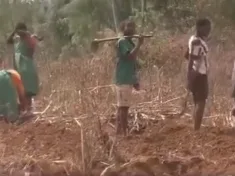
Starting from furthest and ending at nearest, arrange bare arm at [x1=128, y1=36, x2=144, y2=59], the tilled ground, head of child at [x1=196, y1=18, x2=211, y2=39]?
bare arm at [x1=128, y1=36, x2=144, y2=59] < head of child at [x1=196, y1=18, x2=211, y2=39] < the tilled ground

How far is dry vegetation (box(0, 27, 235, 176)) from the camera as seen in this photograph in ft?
19.6

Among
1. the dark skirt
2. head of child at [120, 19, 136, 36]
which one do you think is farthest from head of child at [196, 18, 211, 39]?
head of child at [120, 19, 136, 36]

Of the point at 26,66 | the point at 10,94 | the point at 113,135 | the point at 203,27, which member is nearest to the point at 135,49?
the point at 203,27

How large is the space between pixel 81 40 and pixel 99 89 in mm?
10223

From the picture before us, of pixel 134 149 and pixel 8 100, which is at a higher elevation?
pixel 8 100

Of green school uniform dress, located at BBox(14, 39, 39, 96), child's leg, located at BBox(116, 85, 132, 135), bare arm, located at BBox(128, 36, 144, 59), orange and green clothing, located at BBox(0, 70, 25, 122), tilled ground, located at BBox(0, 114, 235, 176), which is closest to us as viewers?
tilled ground, located at BBox(0, 114, 235, 176)

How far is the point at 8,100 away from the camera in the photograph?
797cm

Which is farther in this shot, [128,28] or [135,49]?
[128,28]

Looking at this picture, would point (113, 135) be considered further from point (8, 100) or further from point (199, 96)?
point (8, 100)

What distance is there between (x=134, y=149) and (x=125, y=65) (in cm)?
114

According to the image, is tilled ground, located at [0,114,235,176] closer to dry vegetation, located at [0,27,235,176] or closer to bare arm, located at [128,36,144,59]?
dry vegetation, located at [0,27,235,176]

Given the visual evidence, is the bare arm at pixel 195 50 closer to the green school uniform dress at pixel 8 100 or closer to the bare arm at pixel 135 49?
the bare arm at pixel 135 49

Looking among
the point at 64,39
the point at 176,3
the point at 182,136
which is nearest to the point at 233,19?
the point at 176,3

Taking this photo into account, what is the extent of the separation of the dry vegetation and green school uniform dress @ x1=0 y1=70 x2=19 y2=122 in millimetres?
138
